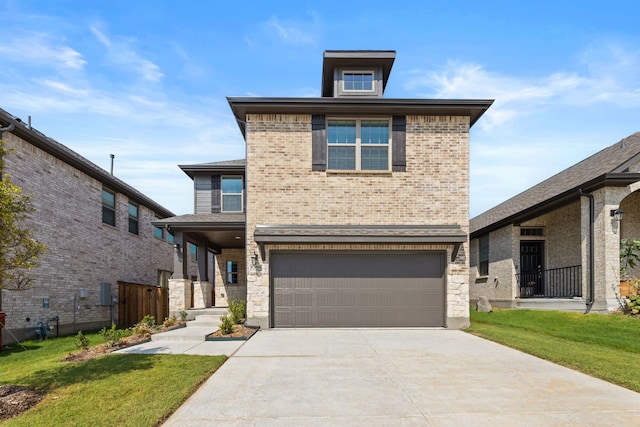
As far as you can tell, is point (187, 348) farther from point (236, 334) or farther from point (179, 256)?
point (179, 256)

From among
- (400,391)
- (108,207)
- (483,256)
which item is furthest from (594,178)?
(108,207)

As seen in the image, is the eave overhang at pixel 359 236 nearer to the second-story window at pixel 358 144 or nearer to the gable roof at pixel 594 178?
the second-story window at pixel 358 144

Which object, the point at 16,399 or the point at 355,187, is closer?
the point at 16,399

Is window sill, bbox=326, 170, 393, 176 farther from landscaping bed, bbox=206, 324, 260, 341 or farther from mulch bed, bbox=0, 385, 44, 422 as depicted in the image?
mulch bed, bbox=0, 385, 44, 422

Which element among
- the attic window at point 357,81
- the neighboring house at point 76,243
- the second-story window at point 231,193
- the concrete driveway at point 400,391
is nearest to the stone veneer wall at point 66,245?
the neighboring house at point 76,243

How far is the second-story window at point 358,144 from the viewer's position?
41.0ft

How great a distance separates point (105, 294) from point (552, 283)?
59.3 feet

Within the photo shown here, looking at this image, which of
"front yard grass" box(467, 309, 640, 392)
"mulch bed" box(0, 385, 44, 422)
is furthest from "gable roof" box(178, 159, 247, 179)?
"mulch bed" box(0, 385, 44, 422)

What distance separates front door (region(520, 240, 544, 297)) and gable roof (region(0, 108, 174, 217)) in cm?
1772

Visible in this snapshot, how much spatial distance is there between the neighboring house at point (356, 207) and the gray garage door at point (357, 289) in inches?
1.2

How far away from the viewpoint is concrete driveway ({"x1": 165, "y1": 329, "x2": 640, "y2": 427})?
4688 millimetres

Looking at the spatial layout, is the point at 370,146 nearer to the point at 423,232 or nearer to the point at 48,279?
the point at 423,232

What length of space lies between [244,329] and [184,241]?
454 cm

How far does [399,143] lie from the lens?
1239cm
